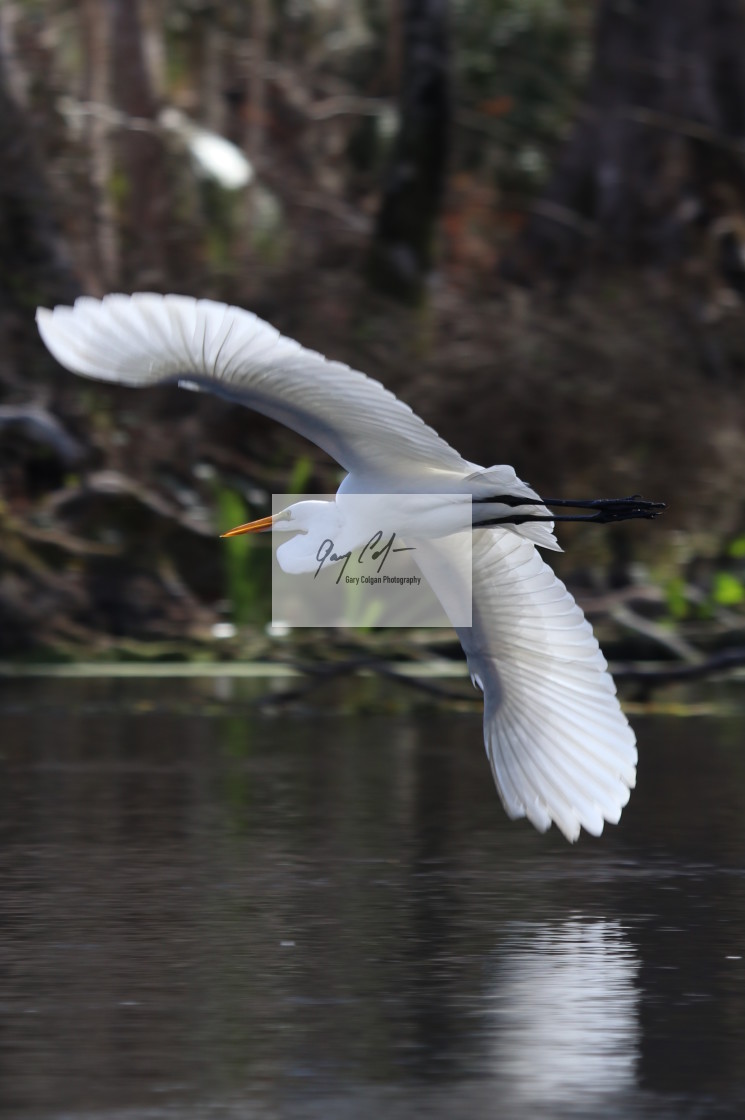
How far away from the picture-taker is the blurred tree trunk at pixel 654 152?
893 inches

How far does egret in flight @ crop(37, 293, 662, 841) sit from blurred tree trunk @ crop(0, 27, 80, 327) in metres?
12.7

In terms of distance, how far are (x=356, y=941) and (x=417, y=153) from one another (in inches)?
607

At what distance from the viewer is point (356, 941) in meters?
7.32

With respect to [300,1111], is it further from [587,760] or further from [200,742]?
[200,742]

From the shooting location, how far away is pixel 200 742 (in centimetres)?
1330

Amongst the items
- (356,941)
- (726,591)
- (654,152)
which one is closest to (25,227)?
(654,152)

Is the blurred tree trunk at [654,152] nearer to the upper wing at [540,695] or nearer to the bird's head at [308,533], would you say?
the upper wing at [540,695]

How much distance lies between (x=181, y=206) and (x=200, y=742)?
12.5 m

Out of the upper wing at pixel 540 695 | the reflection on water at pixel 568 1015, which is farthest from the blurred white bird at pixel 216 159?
the reflection on water at pixel 568 1015

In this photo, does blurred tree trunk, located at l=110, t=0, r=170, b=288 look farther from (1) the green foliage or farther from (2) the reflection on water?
(2) the reflection on water

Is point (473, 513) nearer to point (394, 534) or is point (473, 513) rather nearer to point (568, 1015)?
point (394, 534)

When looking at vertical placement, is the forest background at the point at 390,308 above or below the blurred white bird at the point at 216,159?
below

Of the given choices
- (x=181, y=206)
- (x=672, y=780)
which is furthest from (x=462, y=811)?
(x=181, y=206)

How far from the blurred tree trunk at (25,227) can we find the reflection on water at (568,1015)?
14.1m
